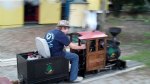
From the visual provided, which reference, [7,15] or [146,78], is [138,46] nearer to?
[146,78]

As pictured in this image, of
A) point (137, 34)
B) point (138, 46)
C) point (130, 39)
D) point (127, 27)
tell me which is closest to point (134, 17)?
point (127, 27)

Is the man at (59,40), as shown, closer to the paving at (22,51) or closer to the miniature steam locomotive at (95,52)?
the miniature steam locomotive at (95,52)

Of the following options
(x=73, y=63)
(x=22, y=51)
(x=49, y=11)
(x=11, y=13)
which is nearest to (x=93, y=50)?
(x=73, y=63)

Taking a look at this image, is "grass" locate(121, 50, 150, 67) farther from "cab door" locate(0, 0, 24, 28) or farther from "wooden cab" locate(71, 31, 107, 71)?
"cab door" locate(0, 0, 24, 28)

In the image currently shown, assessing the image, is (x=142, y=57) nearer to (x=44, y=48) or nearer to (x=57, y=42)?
(x=57, y=42)

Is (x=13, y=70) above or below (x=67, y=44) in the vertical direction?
below

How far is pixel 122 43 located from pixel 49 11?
15.3ft

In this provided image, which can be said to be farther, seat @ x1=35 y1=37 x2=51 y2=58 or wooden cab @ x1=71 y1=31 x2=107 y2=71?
wooden cab @ x1=71 y1=31 x2=107 y2=71

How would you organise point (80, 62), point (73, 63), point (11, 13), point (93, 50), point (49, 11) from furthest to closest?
point (49, 11) → point (11, 13) → point (93, 50) → point (80, 62) → point (73, 63)

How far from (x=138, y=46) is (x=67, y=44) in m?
5.50

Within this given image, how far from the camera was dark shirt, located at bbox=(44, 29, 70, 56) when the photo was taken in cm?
769

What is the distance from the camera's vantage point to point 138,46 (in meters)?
12.8

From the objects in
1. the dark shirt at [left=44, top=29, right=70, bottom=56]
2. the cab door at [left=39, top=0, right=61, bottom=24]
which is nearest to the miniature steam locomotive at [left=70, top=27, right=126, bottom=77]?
the dark shirt at [left=44, top=29, right=70, bottom=56]

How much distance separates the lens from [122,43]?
43.4 feet
